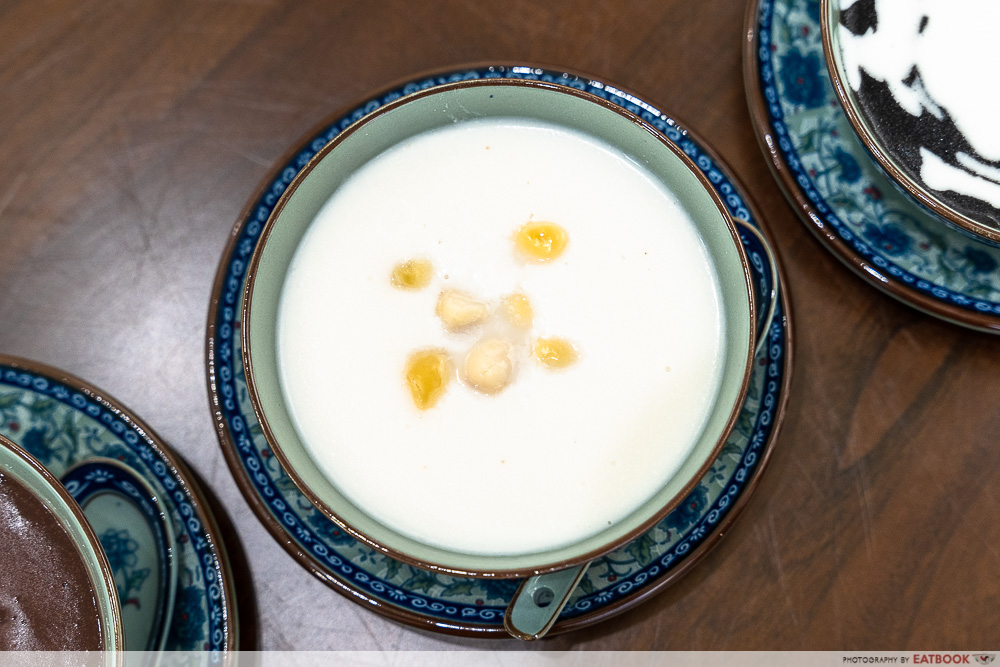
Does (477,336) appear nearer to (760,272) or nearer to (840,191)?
(760,272)

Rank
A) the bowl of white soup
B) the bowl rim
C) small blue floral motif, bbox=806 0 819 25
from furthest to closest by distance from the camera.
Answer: small blue floral motif, bbox=806 0 819 25 < the bowl of white soup < the bowl rim

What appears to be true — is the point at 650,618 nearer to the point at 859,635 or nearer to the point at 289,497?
the point at 859,635

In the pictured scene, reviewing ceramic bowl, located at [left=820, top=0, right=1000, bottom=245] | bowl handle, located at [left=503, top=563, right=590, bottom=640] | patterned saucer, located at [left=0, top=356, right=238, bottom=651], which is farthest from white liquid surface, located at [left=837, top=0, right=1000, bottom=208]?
patterned saucer, located at [left=0, top=356, right=238, bottom=651]

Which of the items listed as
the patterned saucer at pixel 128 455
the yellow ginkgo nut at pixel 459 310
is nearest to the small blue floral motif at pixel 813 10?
the yellow ginkgo nut at pixel 459 310

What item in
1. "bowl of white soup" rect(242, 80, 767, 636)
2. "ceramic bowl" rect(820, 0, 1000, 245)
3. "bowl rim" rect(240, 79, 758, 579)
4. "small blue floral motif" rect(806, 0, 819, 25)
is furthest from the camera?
"small blue floral motif" rect(806, 0, 819, 25)

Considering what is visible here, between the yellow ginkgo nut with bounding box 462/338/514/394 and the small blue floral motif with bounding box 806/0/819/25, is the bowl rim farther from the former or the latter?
the small blue floral motif with bounding box 806/0/819/25

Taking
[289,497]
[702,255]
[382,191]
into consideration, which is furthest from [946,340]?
[289,497]
